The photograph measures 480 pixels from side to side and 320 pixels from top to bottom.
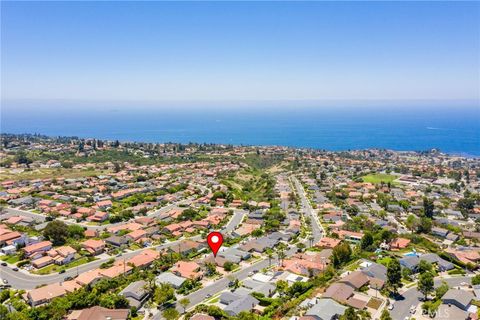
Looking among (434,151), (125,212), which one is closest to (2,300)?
(125,212)

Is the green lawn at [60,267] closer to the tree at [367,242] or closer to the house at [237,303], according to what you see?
the house at [237,303]

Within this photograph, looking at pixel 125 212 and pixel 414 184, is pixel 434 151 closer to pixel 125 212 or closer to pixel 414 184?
pixel 414 184

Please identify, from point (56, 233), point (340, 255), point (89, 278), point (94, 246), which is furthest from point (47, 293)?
point (340, 255)

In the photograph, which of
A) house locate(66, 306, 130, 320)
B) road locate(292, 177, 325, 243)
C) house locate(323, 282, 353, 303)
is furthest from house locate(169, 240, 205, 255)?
house locate(323, 282, 353, 303)

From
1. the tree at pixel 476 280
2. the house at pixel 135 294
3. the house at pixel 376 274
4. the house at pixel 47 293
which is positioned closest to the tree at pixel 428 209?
the tree at pixel 476 280

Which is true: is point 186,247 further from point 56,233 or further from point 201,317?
point 56,233

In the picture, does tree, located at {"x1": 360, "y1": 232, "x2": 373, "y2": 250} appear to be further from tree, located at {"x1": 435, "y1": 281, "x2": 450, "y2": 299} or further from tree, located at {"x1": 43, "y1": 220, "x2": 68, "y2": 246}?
tree, located at {"x1": 43, "y1": 220, "x2": 68, "y2": 246}
